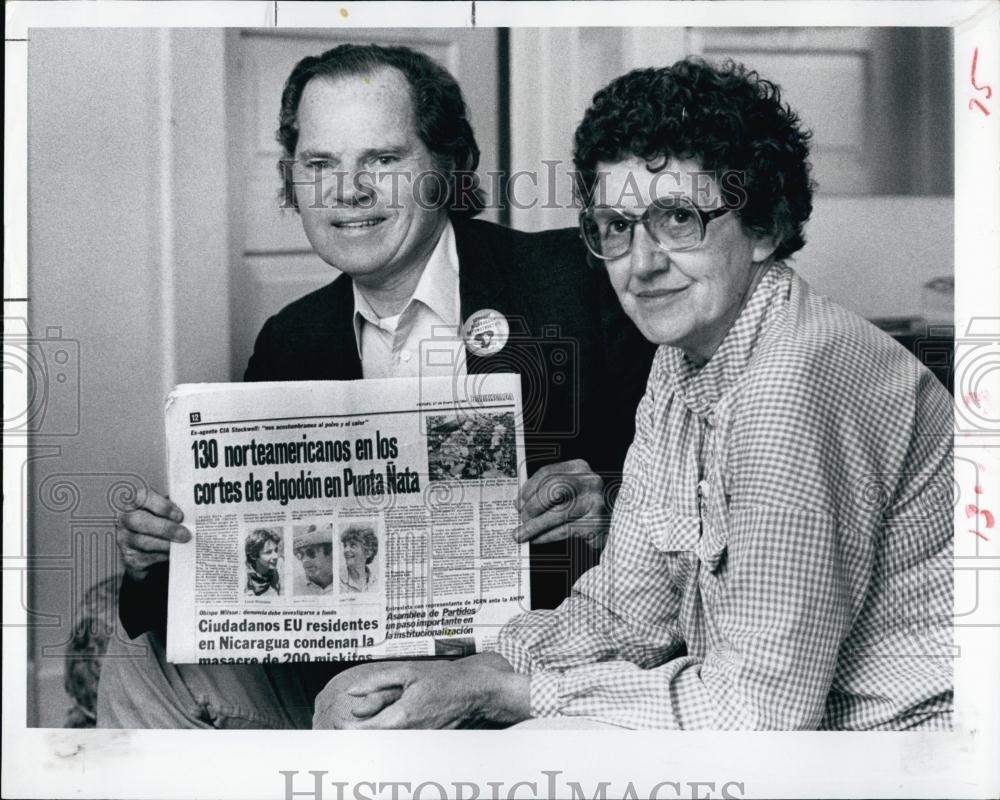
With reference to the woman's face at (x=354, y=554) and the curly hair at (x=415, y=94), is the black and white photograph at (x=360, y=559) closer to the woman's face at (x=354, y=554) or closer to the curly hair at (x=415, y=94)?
the woman's face at (x=354, y=554)

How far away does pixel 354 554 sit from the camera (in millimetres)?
2184

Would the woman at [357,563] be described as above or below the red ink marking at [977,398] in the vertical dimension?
below

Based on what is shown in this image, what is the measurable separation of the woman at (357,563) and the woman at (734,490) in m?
0.17

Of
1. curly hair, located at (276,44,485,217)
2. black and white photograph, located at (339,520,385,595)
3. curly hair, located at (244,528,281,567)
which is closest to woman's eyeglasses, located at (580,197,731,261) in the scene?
curly hair, located at (276,44,485,217)

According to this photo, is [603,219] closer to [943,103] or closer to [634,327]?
[634,327]

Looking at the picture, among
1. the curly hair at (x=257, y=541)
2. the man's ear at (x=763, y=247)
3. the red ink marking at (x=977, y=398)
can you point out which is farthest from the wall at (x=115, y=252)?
the red ink marking at (x=977, y=398)

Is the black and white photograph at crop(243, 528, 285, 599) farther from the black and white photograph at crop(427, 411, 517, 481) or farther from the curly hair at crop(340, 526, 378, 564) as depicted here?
the black and white photograph at crop(427, 411, 517, 481)

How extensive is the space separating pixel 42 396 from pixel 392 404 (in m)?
0.68

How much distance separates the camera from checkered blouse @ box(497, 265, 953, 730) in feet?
6.36

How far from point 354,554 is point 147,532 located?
398 millimetres

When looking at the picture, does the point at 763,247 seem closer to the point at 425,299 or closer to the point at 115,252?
the point at 425,299

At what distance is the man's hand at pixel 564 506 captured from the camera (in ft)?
7.08

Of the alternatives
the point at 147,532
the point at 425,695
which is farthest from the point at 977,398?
the point at 147,532

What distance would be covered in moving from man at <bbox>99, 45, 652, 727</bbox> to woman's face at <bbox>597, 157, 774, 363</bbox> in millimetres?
82
